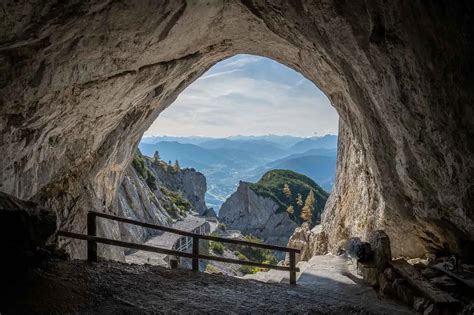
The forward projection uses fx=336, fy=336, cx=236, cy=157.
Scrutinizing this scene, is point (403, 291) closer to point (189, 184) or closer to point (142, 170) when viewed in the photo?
point (142, 170)

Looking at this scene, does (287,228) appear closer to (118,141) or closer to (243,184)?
(243,184)

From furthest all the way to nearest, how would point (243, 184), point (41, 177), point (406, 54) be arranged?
point (243, 184), point (41, 177), point (406, 54)

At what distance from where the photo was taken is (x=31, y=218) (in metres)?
6.27

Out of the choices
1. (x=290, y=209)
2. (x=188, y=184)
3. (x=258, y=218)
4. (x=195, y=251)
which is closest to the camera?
(x=195, y=251)

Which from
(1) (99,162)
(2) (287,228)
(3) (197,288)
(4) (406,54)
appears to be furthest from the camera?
(2) (287,228)

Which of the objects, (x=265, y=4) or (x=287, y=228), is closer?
(x=265, y=4)

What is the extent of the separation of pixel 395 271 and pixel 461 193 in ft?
10.2

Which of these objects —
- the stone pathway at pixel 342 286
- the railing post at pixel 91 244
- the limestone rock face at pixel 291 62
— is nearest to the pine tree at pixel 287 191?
the limestone rock face at pixel 291 62

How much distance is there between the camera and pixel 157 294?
6.58m

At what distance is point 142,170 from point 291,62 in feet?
115

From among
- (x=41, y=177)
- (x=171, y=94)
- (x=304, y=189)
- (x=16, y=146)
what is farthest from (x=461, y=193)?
(x=304, y=189)

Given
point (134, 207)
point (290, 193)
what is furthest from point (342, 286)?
point (290, 193)

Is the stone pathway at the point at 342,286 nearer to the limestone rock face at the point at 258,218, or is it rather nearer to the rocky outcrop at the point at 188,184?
the limestone rock face at the point at 258,218

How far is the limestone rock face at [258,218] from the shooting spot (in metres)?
73.5
